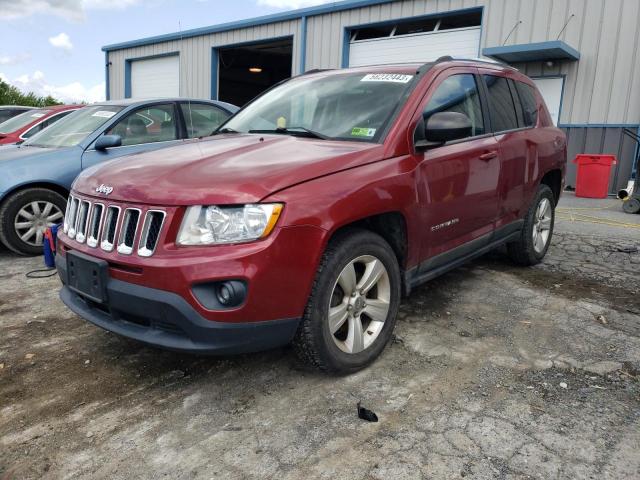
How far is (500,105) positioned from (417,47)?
1075 centimetres

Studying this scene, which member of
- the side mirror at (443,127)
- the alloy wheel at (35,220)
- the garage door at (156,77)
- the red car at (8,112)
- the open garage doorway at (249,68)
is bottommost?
the alloy wheel at (35,220)

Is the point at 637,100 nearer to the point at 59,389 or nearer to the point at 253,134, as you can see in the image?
the point at 253,134

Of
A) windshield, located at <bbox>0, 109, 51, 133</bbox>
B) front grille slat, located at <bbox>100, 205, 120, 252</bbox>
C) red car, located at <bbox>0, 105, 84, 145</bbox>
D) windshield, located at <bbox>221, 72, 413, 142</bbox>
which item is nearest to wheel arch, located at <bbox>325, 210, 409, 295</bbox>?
windshield, located at <bbox>221, 72, 413, 142</bbox>

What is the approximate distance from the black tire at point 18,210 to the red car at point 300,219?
2526mm

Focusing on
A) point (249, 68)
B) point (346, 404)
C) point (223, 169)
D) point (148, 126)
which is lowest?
point (346, 404)

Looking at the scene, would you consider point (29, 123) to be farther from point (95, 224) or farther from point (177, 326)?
point (177, 326)

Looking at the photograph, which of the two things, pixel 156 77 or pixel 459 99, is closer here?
pixel 459 99

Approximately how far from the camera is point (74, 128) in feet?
19.7

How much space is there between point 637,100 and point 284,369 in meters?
11.4

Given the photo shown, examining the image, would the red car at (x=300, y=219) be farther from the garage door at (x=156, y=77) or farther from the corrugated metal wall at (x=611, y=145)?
the garage door at (x=156, y=77)

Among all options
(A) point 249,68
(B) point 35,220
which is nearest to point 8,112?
(B) point 35,220

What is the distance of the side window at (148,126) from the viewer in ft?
19.4

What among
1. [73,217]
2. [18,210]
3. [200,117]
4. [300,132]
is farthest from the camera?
[200,117]

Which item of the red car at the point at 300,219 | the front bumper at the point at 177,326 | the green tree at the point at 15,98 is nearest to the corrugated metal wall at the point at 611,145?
the red car at the point at 300,219
